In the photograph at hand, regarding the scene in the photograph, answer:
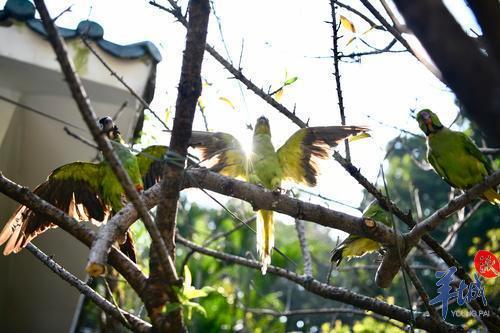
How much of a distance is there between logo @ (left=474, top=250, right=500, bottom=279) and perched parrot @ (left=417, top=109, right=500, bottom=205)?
1.70 ft

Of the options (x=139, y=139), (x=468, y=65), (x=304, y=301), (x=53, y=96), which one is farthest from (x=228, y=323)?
(x=304, y=301)

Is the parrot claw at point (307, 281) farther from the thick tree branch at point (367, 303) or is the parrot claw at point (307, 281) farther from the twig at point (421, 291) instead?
the twig at point (421, 291)

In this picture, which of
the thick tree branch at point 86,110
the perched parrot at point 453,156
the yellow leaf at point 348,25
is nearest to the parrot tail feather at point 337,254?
the perched parrot at point 453,156

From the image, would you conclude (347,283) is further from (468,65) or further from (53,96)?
(468,65)

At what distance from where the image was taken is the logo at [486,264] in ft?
13.6

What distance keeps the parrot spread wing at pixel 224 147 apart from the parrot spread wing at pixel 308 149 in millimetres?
301

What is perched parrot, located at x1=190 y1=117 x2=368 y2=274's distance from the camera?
3922 mm

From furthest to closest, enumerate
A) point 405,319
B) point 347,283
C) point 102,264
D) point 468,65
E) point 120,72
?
1. point 347,283
2. point 120,72
3. point 405,319
4. point 102,264
5. point 468,65

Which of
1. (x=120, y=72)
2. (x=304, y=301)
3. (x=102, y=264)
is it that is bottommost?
(x=304, y=301)

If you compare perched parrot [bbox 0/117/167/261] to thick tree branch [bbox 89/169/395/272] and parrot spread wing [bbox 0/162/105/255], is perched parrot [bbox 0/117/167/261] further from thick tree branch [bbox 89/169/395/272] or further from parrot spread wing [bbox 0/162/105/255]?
thick tree branch [bbox 89/169/395/272]

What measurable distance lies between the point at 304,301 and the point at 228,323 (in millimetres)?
9733

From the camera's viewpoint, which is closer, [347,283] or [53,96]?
[53,96]

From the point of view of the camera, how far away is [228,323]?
336 inches

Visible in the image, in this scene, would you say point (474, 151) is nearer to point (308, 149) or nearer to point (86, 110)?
point (308, 149)
